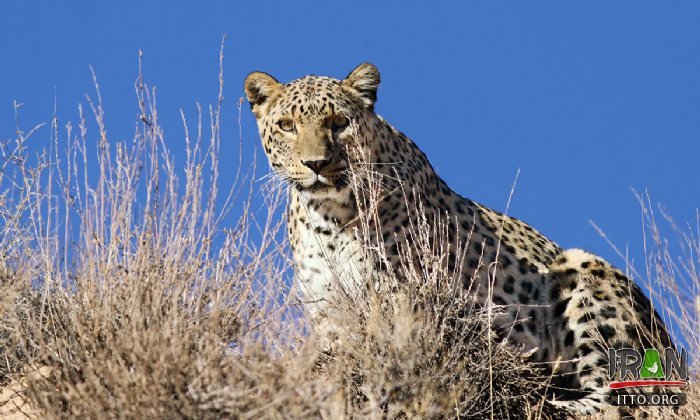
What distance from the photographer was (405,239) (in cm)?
675

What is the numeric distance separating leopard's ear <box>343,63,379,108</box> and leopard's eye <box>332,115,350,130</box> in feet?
1.33

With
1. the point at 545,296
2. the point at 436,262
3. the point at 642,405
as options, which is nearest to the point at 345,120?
the point at 436,262

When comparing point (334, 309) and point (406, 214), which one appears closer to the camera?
point (334, 309)

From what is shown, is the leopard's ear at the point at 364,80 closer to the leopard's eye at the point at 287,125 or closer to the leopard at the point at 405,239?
the leopard at the point at 405,239

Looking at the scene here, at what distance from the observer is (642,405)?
257 inches

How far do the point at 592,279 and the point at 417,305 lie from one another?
1678mm

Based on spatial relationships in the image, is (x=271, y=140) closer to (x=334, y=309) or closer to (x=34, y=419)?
(x=334, y=309)

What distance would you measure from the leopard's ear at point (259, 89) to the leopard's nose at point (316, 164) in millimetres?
807

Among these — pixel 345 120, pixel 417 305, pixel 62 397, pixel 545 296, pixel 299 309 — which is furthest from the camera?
pixel 545 296

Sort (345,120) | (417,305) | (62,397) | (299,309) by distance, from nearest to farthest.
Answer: (62,397)
(299,309)
(417,305)
(345,120)

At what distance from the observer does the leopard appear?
267 inches

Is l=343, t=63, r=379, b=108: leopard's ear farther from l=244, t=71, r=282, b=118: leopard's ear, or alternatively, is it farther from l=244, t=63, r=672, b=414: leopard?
l=244, t=71, r=282, b=118: leopard's ear

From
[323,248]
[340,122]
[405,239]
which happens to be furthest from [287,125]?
[405,239]

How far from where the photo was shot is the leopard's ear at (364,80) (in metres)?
7.31
